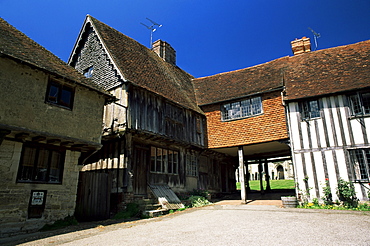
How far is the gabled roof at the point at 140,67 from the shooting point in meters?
13.0

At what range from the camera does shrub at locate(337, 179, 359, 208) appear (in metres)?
11.2

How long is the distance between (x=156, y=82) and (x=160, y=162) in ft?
14.6

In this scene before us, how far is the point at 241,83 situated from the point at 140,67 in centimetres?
672

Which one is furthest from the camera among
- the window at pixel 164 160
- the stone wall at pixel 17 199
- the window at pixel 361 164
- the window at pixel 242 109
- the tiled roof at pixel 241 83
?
the tiled roof at pixel 241 83

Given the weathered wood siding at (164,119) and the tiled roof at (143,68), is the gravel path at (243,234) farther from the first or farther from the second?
the tiled roof at (143,68)

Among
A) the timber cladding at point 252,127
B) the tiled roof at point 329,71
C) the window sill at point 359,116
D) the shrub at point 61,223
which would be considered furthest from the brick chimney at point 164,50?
the shrub at point 61,223

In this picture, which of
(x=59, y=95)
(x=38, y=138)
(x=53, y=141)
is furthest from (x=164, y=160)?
(x=38, y=138)

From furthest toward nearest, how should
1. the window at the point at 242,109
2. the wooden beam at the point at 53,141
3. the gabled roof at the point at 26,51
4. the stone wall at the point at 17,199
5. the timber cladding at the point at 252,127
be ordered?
1. the window at the point at 242,109
2. the timber cladding at the point at 252,127
3. the wooden beam at the point at 53,141
4. the gabled roof at the point at 26,51
5. the stone wall at the point at 17,199

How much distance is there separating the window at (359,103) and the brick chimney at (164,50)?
40.4ft

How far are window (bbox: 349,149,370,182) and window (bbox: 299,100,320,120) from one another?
2371 millimetres

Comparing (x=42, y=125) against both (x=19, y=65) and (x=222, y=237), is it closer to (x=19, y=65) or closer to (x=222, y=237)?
(x=19, y=65)

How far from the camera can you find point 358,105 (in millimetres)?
12211

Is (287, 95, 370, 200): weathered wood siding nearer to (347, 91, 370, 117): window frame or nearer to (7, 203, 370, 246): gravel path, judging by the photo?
(347, 91, 370, 117): window frame

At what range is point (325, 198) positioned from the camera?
39.0ft
